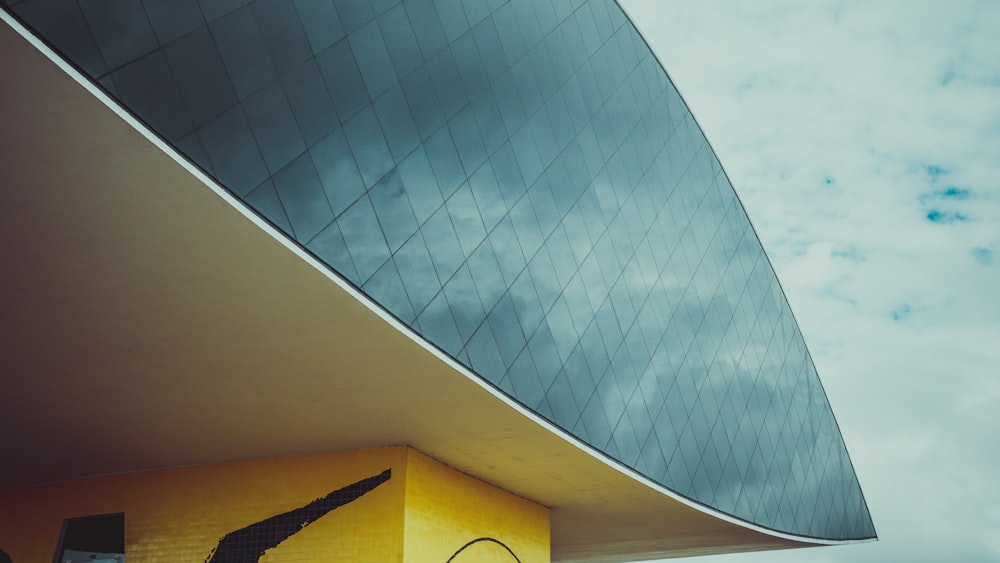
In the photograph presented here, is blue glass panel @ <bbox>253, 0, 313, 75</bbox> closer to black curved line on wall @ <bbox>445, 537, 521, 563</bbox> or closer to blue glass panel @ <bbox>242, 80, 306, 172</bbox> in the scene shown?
blue glass panel @ <bbox>242, 80, 306, 172</bbox>

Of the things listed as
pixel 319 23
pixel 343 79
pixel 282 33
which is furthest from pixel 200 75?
pixel 343 79

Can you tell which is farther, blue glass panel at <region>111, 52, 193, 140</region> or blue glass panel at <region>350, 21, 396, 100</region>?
blue glass panel at <region>350, 21, 396, 100</region>

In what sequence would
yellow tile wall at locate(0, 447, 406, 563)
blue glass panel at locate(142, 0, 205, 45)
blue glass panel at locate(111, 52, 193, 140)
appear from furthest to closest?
yellow tile wall at locate(0, 447, 406, 563)
blue glass panel at locate(142, 0, 205, 45)
blue glass panel at locate(111, 52, 193, 140)

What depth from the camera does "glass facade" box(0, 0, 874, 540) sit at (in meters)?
8.79

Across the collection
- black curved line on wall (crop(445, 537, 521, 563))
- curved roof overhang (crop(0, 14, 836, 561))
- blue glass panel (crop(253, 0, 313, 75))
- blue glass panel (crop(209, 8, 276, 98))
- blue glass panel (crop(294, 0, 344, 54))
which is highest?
blue glass panel (crop(294, 0, 344, 54))

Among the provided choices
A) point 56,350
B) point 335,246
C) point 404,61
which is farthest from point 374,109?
point 56,350

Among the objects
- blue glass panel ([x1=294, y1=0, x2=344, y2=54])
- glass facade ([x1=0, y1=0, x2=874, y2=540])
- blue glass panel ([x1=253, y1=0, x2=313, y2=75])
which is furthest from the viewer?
blue glass panel ([x1=294, y1=0, x2=344, y2=54])

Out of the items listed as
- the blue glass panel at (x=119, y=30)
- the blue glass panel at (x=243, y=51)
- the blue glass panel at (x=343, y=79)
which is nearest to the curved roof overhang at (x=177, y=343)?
the blue glass panel at (x=119, y=30)

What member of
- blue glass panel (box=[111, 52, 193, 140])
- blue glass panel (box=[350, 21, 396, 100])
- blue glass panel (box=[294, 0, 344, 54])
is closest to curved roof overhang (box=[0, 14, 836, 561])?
blue glass panel (box=[111, 52, 193, 140])

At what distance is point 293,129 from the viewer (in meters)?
9.57

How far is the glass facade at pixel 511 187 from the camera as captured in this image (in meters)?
8.79

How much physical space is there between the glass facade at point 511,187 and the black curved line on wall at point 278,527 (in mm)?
3785

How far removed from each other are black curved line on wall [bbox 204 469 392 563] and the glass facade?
3785mm

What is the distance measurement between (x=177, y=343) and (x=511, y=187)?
18.9ft
